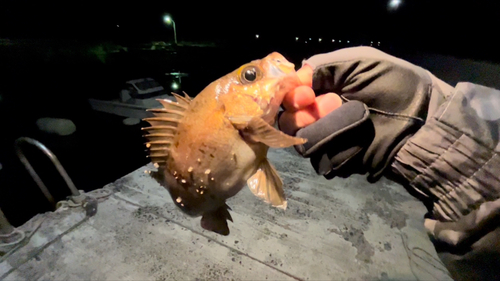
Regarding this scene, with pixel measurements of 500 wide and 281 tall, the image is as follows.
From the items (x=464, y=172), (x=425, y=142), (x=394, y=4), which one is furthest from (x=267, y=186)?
(x=394, y=4)

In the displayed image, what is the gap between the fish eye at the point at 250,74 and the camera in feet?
4.67

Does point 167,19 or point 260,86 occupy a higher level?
point 167,19

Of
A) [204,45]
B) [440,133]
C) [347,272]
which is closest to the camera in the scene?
[440,133]

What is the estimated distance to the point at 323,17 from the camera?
14.4 m

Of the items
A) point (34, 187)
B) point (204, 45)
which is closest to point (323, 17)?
point (34, 187)

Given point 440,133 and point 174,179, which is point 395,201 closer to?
point 440,133

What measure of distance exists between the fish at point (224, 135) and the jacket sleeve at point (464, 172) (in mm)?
682

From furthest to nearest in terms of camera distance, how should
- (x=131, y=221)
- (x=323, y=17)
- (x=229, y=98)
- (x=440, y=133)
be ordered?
(x=323, y=17) < (x=131, y=221) < (x=229, y=98) < (x=440, y=133)

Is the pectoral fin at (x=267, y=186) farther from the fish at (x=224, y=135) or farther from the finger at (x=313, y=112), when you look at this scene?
the finger at (x=313, y=112)

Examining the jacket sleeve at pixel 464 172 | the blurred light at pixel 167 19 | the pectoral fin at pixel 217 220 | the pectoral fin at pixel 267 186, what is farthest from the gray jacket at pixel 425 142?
the blurred light at pixel 167 19

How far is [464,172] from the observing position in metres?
1.10

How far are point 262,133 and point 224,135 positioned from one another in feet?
0.80

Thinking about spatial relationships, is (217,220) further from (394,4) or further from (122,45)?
(122,45)

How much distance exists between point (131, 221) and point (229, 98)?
222 centimetres
